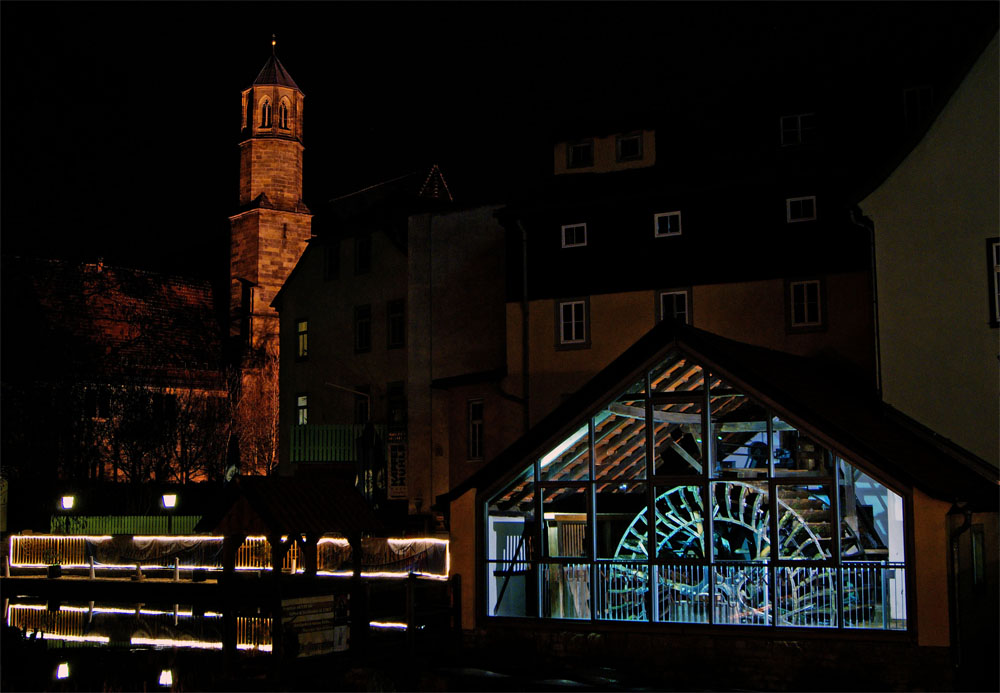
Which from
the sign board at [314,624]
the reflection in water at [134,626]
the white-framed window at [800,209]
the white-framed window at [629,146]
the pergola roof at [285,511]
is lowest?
the reflection in water at [134,626]

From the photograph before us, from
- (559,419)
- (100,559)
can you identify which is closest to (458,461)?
(100,559)

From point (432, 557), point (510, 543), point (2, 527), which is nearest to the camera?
point (510, 543)

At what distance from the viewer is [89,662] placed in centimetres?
2341

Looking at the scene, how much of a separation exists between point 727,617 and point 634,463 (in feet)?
12.0

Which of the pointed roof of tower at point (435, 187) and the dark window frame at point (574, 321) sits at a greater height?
the pointed roof of tower at point (435, 187)

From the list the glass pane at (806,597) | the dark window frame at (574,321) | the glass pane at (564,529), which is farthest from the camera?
the dark window frame at (574,321)

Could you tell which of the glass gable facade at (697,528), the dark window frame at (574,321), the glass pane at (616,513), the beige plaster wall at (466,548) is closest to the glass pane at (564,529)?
the glass gable facade at (697,528)

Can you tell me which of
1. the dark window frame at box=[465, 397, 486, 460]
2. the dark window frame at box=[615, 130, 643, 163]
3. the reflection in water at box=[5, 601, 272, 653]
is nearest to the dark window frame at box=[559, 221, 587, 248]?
the dark window frame at box=[615, 130, 643, 163]

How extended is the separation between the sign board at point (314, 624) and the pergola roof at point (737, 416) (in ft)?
10.9

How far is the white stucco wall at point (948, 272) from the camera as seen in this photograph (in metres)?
22.8

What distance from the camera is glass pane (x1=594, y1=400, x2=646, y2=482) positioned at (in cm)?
2247

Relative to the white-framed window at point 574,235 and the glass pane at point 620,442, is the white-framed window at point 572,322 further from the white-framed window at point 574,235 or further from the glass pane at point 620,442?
the glass pane at point 620,442

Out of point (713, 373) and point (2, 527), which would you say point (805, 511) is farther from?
point (2, 527)

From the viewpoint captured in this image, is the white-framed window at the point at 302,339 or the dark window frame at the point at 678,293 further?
the white-framed window at the point at 302,339
